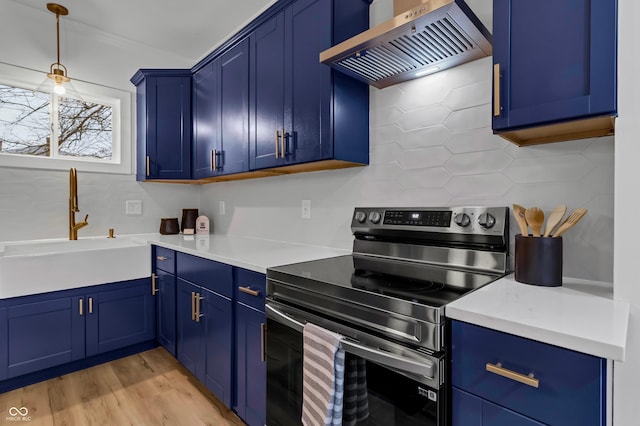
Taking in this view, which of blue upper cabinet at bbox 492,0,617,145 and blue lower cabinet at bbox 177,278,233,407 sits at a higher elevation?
blue upper cabinet at bbox 492,0,617,145

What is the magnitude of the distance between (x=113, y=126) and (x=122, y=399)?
2.26 meters

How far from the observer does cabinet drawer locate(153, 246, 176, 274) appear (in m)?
2.32

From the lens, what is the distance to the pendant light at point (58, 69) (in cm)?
242

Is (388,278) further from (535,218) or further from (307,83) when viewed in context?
(307,83)

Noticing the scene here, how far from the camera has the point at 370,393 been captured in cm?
105

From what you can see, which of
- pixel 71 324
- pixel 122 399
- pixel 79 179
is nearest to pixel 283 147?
pixel 122 399

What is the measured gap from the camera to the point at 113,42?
2908 mm

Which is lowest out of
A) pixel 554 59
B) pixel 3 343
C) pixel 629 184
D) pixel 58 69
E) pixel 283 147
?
pixel 3 343

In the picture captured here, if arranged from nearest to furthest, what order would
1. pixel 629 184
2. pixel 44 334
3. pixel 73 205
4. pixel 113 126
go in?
pixel 629 184 → pixel 44 334 → pixel 73 205 → pixel 113 126

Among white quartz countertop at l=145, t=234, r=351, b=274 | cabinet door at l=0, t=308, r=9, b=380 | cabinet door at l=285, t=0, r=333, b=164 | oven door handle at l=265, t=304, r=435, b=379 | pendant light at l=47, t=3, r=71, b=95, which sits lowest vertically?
cabinet door at l=0, t=308, r=9, b=380

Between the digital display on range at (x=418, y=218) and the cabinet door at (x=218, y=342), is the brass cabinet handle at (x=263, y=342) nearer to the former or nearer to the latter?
the cabinet door at (x=218, y=342)

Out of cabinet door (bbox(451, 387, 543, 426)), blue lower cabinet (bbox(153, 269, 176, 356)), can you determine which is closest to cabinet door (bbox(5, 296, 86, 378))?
blue lower cabinet (bbox(153, 269, 176, 356))

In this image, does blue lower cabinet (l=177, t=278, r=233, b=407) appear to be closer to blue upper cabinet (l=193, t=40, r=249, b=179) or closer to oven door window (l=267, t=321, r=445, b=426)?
oven door window (l=267, t=321, r=445, b=426)

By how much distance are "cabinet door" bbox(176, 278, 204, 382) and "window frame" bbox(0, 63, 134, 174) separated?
55.5 inches
